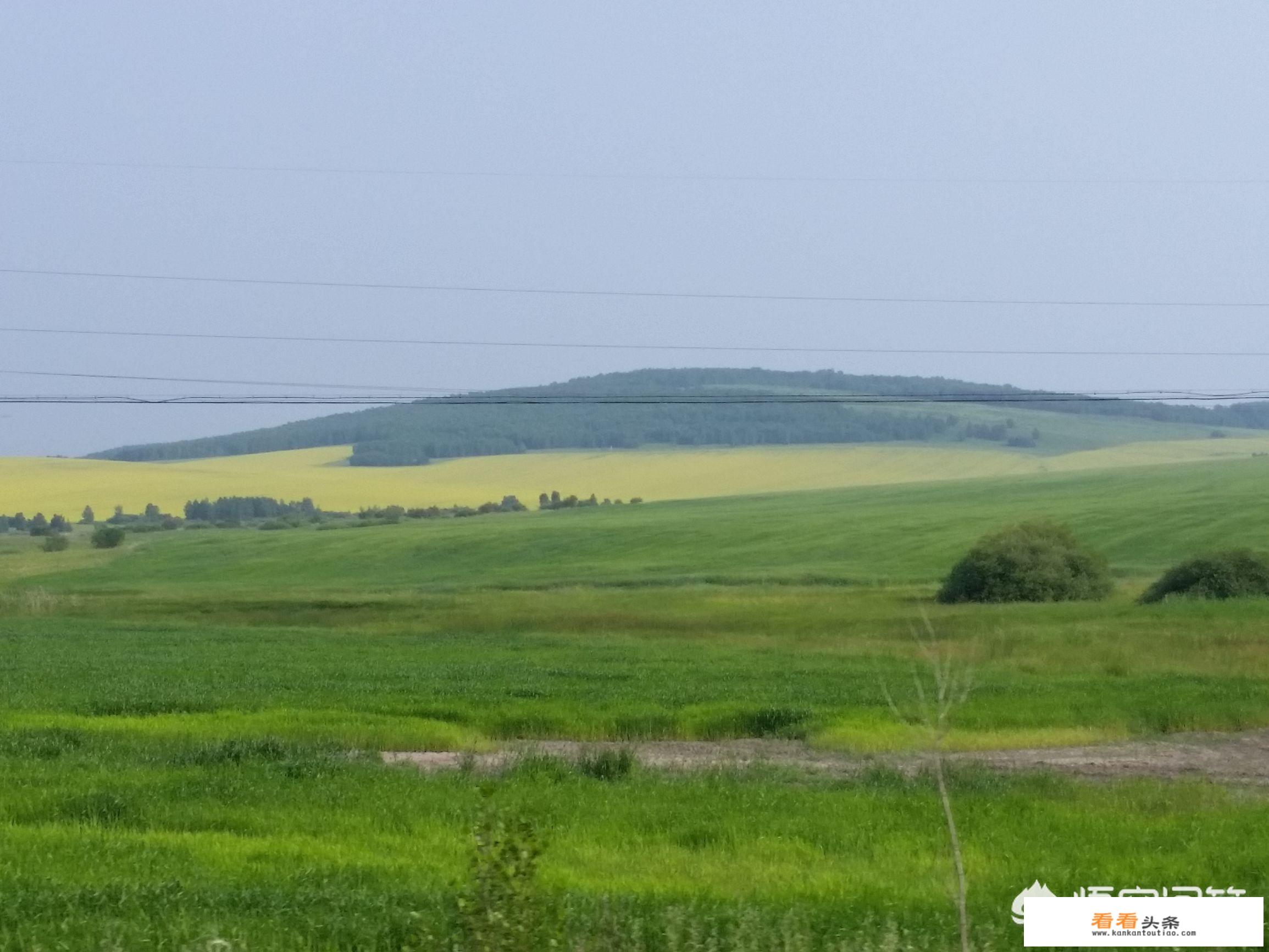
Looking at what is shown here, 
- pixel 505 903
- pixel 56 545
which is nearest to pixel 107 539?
pixel 56 545

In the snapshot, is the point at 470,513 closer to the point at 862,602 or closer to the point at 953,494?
the point at 953,494

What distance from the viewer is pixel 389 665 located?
35281 mm

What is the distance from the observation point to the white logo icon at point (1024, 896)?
956cm

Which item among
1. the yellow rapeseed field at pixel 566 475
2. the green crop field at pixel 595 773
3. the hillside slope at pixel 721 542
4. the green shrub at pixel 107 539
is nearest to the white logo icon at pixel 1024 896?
the green crop field at pixel 595 773

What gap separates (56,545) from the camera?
112438 mm

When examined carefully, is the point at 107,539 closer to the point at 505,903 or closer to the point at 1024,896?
the point at 1024,896

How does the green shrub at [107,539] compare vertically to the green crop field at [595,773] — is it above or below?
below

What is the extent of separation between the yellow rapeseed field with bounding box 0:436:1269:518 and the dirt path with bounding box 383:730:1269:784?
125 metres

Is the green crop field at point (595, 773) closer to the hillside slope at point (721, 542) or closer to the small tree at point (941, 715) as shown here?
the small tree at point (941, 715)

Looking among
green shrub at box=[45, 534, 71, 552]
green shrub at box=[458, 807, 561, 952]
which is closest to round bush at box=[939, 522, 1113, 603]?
green shrub at box=[458, 807, 561, 952]

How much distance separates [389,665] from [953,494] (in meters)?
89.1

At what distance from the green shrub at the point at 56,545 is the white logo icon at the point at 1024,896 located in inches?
4348

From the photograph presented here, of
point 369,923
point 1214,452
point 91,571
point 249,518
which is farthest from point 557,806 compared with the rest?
point 1214,452

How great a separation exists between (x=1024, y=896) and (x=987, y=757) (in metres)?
11.7
